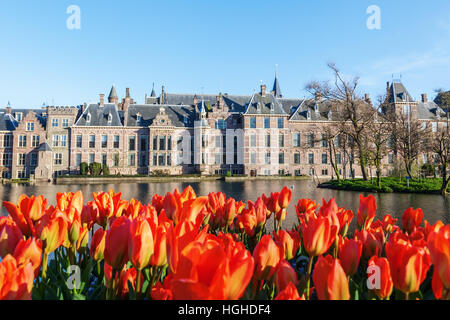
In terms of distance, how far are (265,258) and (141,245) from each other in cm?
53

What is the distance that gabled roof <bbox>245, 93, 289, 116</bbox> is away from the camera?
1665 inches

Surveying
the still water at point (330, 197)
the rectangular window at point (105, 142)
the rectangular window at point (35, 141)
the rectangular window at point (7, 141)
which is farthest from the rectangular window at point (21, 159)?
the still water at point (330, 197)

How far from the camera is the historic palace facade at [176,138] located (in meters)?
42.2

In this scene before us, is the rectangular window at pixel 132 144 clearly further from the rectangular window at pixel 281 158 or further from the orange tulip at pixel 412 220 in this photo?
the orange tulip at pixel 412 220

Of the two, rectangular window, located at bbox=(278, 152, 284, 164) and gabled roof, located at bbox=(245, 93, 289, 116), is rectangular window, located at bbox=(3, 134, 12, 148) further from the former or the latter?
rectangular window, located at bbox=(278, 152, 284, 164)

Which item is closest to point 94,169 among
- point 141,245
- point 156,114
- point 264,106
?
point 156,114

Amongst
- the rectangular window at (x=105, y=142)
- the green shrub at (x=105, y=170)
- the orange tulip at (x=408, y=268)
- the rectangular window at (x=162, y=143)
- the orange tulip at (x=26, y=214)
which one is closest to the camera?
the orange tulip at (x=408, y=268)

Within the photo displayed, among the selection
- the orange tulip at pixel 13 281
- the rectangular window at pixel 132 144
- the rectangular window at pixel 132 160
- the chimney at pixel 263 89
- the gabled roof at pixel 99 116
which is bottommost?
the orange tulip at pixel 13 281

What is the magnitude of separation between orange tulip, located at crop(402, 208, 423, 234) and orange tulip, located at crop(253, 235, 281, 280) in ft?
4.95

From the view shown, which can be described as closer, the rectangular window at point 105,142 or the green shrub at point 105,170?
the green shrub at point 105,170

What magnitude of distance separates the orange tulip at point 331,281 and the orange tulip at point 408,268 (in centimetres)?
27

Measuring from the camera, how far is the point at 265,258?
130 cm

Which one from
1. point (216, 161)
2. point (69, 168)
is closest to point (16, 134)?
point (69, 168)

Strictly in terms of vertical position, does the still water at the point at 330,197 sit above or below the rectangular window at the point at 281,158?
below
